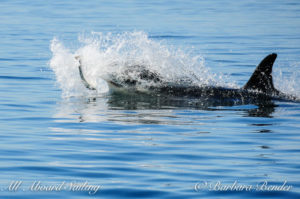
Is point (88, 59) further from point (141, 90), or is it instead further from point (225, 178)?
point (225, 178)

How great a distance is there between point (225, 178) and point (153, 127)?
139 inches

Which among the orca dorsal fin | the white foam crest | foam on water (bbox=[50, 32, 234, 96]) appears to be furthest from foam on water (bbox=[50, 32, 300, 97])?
the orca dorsal fin

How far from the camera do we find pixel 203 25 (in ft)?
114

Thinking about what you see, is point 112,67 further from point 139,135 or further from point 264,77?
point 139,135

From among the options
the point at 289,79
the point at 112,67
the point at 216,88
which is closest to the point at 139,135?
the point at 216,88

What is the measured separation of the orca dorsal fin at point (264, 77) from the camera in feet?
48.6

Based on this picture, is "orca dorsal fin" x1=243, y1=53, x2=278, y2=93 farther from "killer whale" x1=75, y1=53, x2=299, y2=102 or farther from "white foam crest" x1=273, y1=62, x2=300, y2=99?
"white foam crest" x1=273, y1=62, x2=300, y2=99

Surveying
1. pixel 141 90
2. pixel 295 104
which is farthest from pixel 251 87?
pixel 141 90

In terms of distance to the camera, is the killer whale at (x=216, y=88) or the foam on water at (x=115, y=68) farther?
the foam on water at (x=115, y=68)

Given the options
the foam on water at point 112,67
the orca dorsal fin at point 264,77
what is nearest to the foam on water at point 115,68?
the foam on water at point 112,67

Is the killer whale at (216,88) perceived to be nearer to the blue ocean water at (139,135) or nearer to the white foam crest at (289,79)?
the blue ocean water at (139,135)

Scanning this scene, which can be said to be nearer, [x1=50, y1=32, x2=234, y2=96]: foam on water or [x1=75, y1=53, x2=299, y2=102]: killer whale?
[x1=75, y1=53, x2=299, y2=102]: killer whale

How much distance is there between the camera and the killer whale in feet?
49.0

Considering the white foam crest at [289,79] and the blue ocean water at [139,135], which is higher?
the white foam crest at [289,79]
